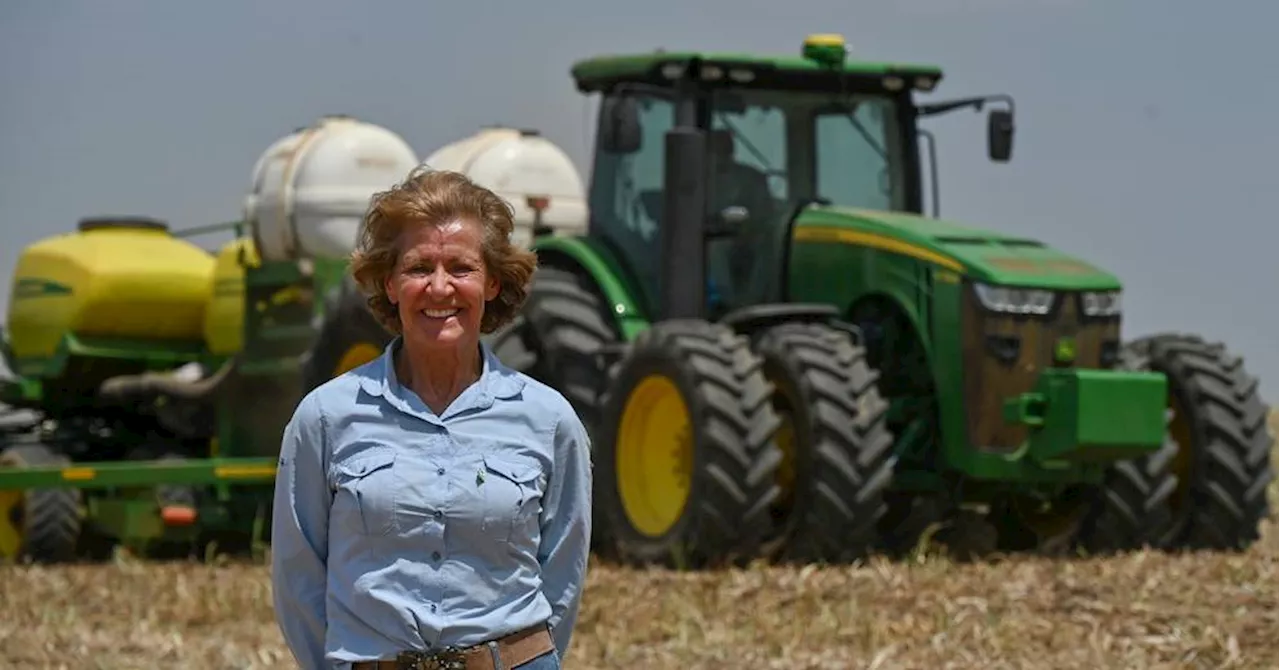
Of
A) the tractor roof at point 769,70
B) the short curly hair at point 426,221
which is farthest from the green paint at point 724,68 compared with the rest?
the short curly hair at point 426,221

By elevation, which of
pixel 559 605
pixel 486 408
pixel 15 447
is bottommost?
pixel 15 447

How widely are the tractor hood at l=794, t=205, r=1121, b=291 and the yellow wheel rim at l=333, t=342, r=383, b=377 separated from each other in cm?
259

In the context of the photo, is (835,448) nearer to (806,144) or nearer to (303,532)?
(806,144)

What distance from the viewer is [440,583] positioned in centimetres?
386

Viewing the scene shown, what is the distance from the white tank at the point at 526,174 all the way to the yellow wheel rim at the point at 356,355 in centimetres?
131

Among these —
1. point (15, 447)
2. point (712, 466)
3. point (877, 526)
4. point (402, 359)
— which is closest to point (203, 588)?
point (712, 466)

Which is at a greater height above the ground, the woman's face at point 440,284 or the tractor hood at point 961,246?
the woman's face at point 440,284

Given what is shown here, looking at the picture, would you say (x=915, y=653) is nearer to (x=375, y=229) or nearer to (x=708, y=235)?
(x=708, y=235)

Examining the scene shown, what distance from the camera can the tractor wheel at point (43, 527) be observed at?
47.2 feet

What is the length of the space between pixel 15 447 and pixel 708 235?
19.2ft

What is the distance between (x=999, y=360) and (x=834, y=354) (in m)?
0.94

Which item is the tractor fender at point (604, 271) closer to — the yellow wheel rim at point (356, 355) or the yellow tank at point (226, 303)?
the yellow wheel rim at point (356, 355)

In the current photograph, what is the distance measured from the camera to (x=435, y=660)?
151 inches

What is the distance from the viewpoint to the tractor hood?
11630 millimetres
